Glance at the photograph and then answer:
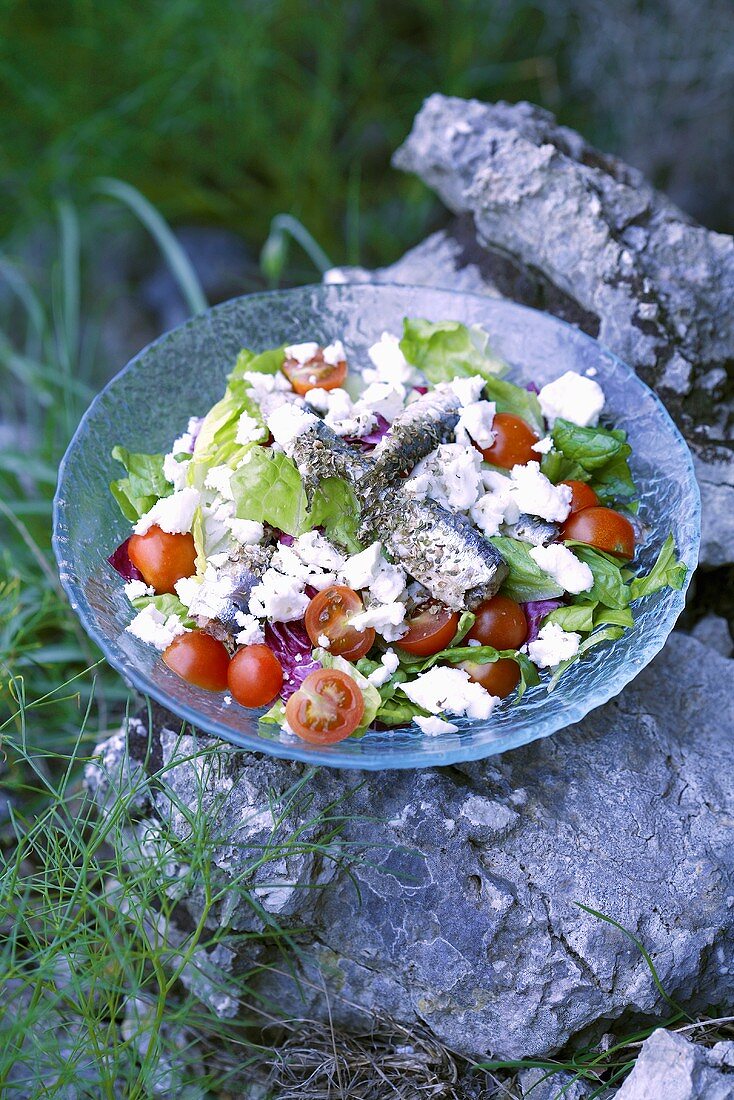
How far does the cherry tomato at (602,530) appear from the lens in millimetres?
2756

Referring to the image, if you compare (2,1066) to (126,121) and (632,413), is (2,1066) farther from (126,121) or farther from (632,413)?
(126,121)

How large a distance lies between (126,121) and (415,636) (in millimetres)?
4207

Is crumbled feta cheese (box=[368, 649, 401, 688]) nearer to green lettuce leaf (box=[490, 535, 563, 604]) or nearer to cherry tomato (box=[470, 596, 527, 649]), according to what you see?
cherry tomato (box=[470, 596, 527, 649])

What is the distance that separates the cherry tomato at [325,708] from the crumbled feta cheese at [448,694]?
150mm

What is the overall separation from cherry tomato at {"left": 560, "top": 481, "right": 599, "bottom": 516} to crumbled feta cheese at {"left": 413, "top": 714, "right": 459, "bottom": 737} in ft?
2.51

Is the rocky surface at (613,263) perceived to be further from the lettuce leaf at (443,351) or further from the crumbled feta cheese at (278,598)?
the crumbled feta cheese at (278,598)

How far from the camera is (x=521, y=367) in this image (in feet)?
10.9

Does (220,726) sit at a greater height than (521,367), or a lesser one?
lesser

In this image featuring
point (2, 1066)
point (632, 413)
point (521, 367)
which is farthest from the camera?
point (521, 367)

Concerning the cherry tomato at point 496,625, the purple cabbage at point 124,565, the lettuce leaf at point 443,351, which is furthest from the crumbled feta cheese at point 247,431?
the cherry tomato at point 496,625

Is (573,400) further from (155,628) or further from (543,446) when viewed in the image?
(155,628)

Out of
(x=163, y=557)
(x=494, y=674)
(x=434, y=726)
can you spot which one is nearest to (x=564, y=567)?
(x=494, y=674)

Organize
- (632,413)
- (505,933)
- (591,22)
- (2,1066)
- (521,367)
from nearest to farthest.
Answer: (2,1066)
(505,933)
(632,413)
(521,367)
(591,22)

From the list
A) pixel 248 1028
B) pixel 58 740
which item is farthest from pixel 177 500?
pixel 248 1028
